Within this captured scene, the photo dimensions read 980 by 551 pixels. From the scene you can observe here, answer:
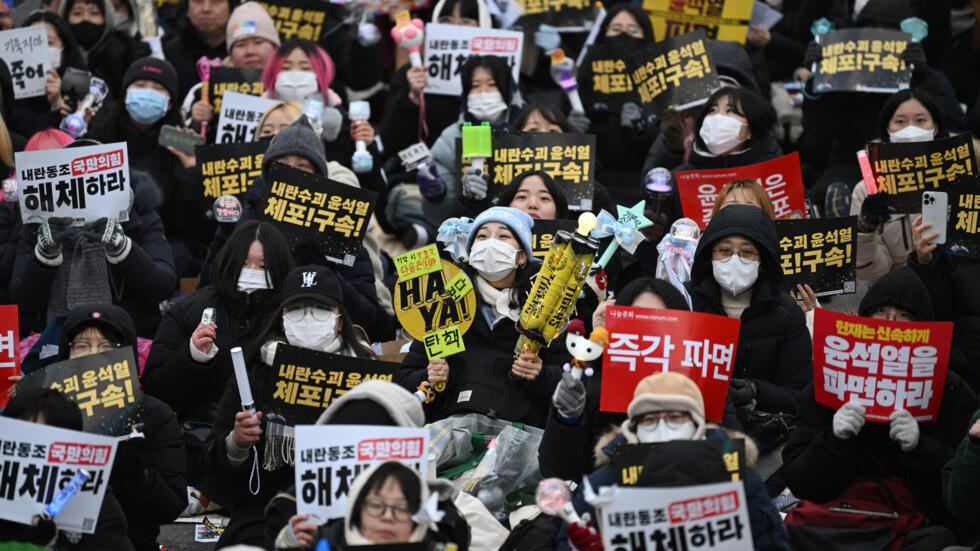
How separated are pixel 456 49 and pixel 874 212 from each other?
12.7 ft

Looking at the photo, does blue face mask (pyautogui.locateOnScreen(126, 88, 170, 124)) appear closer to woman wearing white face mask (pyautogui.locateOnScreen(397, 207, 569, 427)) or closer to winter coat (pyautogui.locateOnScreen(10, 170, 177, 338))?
winter coat (pyautogui.locateOnScreen(10, 170, 177, 338))

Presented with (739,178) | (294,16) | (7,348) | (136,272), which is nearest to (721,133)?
(739,178)

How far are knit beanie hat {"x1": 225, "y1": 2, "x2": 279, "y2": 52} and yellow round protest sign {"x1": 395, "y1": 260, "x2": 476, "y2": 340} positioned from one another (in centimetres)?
450

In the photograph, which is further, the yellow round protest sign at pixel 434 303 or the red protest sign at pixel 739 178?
the red protest sign at pixel 739 178

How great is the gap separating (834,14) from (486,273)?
616cm

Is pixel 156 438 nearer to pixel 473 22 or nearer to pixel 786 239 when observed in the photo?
pixel 786 239

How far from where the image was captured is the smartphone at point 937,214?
8.24 meters

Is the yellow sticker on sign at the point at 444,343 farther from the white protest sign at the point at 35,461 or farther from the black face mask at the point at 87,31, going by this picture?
the black face mask at the point at 87,31

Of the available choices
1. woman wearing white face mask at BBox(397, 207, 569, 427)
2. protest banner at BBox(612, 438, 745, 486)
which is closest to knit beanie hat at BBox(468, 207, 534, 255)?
woman wearing white face mask at BBox(397, 207, 569, 427)

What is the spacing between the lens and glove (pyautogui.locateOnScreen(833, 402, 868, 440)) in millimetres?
6555

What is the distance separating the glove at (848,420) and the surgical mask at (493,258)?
7.01 ft

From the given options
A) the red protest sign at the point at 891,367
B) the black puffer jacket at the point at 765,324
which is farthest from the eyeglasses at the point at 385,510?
the black puffer jacket at the point at 765,324

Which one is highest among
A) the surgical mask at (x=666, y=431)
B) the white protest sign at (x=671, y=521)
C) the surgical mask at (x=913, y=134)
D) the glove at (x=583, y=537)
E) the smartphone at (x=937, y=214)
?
the surgical mask at (x=913, y=134)

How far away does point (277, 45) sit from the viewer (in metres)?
11.8
